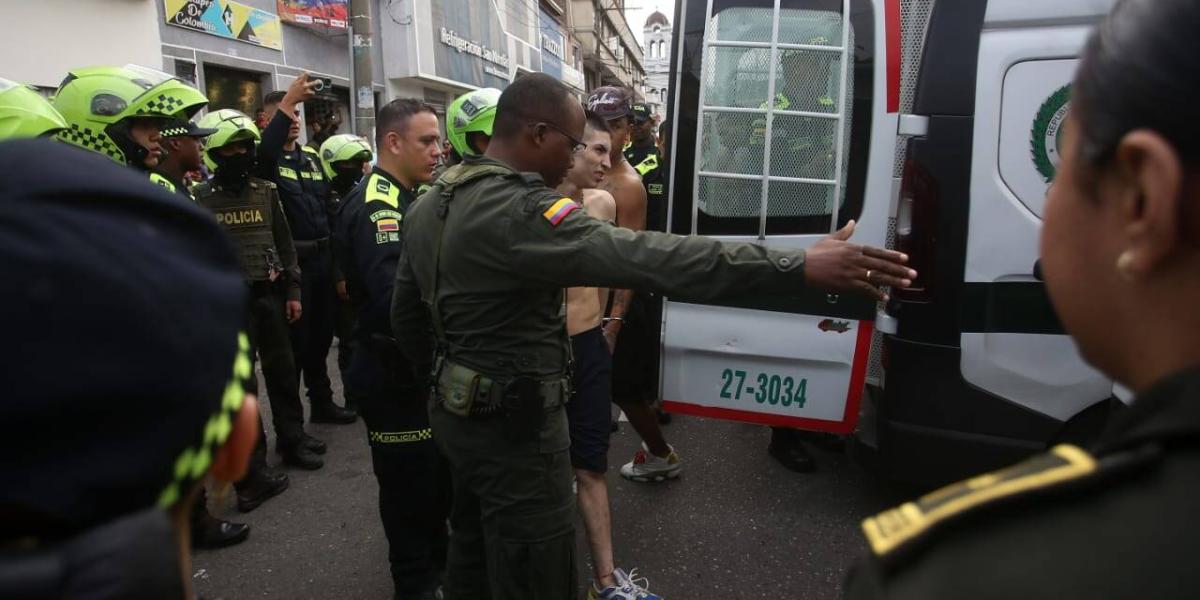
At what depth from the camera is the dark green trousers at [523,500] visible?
205 centimetres

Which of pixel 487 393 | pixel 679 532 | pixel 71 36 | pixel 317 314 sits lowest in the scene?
pixel 679 532

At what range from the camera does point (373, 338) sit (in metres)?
2.71

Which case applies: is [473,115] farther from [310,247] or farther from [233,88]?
[233,88]

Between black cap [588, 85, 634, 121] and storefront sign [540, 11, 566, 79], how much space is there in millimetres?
24897

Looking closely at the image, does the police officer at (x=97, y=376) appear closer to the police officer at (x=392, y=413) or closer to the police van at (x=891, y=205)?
the police officer at (x=392, y=413)

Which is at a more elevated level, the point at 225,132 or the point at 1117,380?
the point at 225,132

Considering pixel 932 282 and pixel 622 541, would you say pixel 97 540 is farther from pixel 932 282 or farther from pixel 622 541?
pixel 622 541

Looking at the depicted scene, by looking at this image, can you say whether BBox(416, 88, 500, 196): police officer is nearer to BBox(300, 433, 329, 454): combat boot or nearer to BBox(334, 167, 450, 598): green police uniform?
BBox(334, 167, 450, 598): green police uniform

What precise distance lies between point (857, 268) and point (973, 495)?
1.16m

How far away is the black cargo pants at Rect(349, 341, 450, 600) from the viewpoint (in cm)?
274

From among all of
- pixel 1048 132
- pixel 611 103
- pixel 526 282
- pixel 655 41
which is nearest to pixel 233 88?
pixel 611 103

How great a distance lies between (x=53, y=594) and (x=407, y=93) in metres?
18.0

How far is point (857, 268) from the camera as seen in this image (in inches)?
67.2

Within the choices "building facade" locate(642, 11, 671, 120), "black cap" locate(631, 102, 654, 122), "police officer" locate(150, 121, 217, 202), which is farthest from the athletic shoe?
"building facade" locate(642, 11, 671, 120)
